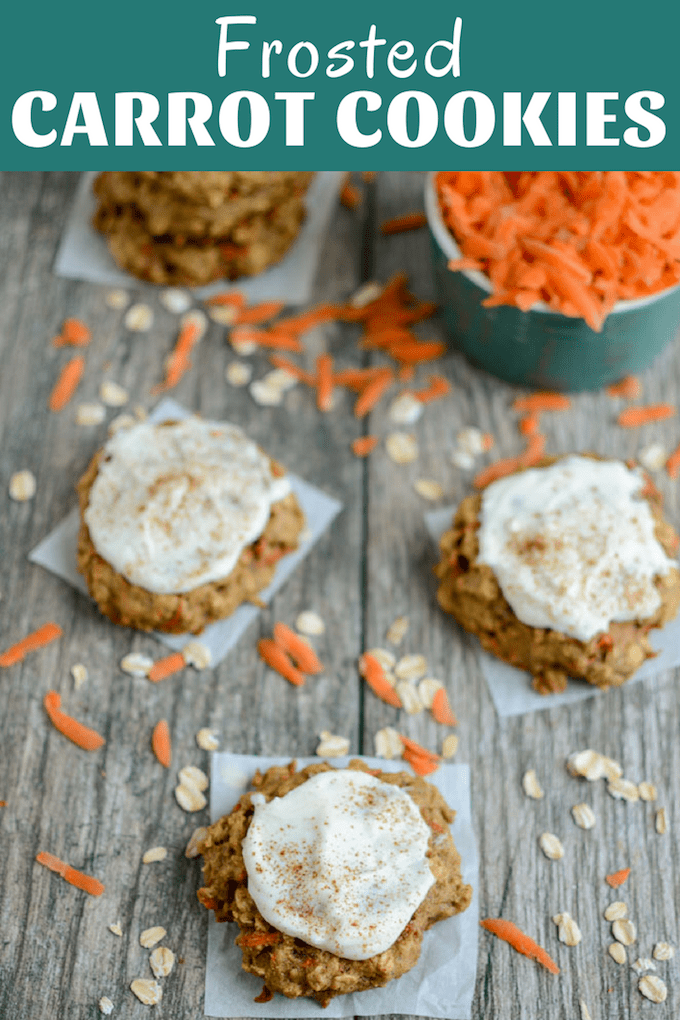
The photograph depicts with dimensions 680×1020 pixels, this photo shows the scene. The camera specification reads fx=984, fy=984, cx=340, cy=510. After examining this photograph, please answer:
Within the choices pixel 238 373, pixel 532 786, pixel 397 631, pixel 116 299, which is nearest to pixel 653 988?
pixel 532 786

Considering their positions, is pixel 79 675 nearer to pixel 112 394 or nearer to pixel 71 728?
pixel 71 728

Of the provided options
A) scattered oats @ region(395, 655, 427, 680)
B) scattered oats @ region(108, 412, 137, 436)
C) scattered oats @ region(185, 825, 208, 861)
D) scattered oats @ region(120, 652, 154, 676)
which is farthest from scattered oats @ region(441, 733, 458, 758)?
scattered oats @ region(108, 412, 137, 436)

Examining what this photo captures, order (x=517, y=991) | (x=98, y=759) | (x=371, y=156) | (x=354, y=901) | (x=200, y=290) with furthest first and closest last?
(x=200, y=290)
(x=371, y=156)
(x=98, y=759)
(x=517, y=991)
(x=354, y=901)

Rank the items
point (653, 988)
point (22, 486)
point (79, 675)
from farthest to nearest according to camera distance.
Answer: point (22, 486) < point (79, 675) < point (653, 988)

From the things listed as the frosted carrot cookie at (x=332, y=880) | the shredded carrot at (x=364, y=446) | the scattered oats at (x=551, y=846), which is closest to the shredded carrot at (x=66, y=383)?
the shredded carrot at (x=364, y=446)

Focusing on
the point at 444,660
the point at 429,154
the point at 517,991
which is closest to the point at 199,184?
the point at 429,154

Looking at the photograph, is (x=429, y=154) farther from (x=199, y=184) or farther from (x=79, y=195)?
(x=79, y=195)

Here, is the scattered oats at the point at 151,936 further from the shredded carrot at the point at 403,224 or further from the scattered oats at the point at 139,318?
the shredded carrot at the point at 403,224
